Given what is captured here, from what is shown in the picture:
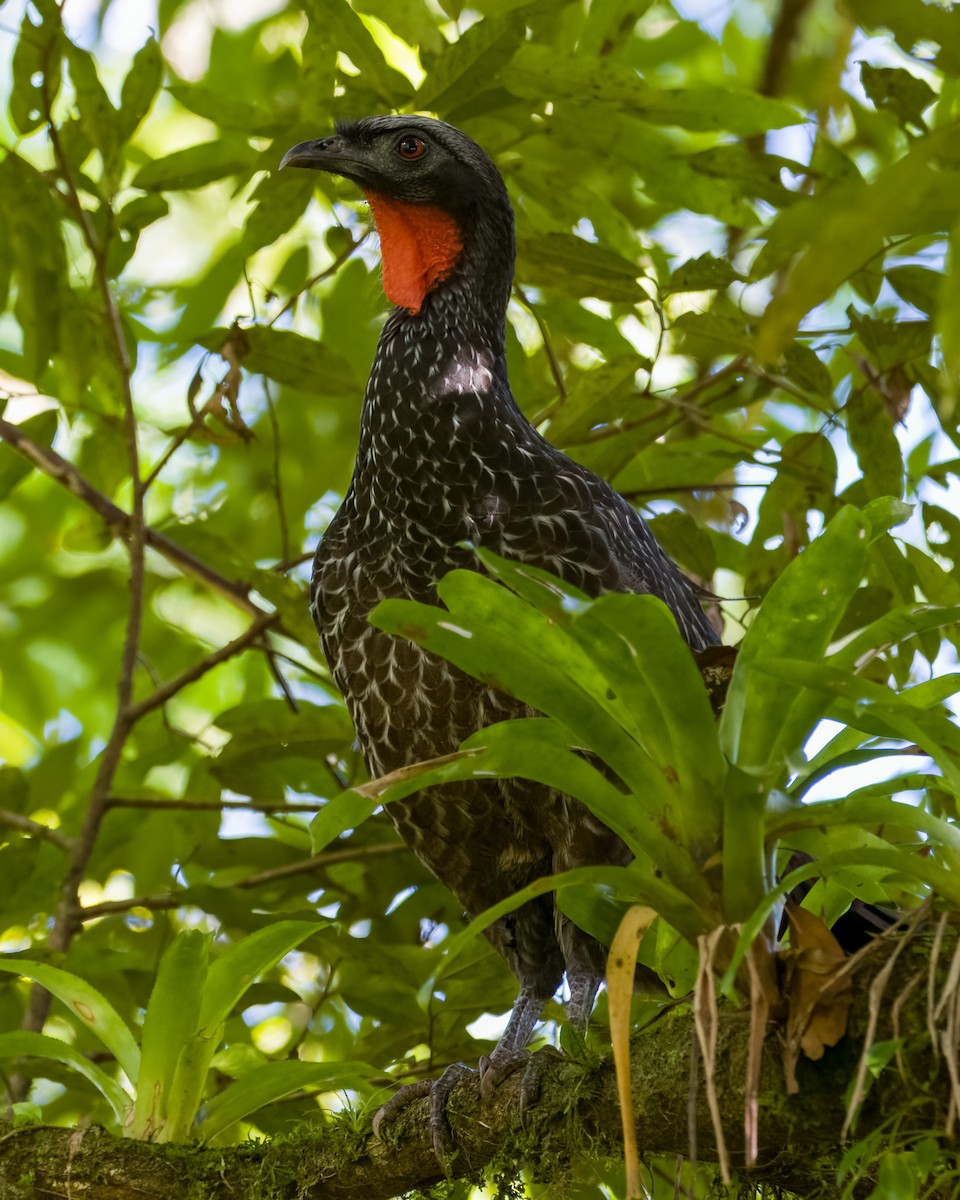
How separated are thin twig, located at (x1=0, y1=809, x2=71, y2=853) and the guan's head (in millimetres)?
1687

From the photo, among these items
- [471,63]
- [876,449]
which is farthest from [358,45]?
[876,449]

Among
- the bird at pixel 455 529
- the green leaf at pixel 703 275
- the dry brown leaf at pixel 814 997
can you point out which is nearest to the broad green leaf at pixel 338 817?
the dry brown leaf at pixel 814 997

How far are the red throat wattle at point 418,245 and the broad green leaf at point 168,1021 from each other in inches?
75.0

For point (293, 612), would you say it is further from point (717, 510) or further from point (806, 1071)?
point (806, 1071)

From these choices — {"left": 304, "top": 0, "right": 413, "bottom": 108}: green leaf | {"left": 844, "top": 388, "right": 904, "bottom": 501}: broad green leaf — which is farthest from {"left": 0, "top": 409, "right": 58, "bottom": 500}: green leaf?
{"left": 844, "top": 388, "right": 904, "bottom": 501}: broad green leaf

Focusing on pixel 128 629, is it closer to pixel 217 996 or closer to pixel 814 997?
pixel 217 996

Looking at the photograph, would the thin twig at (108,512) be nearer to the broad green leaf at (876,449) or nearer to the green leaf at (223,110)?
the green leaf at (223,110)

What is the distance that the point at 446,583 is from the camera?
1.86m

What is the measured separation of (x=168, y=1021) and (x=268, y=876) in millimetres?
1151

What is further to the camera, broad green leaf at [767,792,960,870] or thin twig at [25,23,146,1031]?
thin twig at [25,23,146,1031]

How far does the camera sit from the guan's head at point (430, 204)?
142 inches

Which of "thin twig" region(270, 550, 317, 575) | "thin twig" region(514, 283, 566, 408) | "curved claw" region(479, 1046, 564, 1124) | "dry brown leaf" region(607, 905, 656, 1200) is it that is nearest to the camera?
"dry brown leaf" region(607, 905, 656, 1200)

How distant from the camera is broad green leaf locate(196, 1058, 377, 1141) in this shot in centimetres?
250

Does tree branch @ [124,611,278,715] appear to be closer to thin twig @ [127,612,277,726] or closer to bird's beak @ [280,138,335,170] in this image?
thin twig @ [127,612,277,726]
